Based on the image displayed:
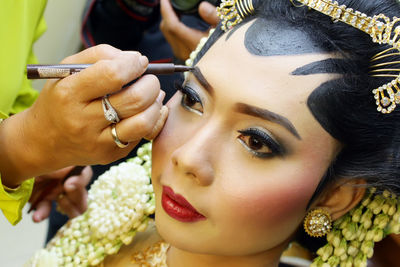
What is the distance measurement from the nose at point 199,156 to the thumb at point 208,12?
0.64 metres

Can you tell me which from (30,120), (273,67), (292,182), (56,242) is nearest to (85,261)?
(56,242)

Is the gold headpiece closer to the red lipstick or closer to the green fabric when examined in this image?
the red lipstick

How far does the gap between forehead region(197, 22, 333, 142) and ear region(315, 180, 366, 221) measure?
184 mm

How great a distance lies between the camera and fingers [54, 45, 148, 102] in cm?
86

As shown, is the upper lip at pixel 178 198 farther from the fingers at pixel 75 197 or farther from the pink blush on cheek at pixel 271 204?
the fingers at pixel 75 197

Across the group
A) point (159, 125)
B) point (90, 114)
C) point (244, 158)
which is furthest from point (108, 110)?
point (244, 158)

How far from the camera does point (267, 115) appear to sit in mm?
918

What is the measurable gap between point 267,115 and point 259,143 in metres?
0.06

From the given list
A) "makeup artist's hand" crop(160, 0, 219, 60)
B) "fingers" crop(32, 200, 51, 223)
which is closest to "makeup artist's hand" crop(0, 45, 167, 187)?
"fingers" crop(32, 200, 51, 223)

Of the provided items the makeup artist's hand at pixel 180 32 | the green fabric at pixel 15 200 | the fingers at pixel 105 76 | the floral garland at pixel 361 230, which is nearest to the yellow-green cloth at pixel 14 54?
the green fabric at pixel 15 200

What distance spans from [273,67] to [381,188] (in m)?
0.38

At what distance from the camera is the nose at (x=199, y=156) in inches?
36.1

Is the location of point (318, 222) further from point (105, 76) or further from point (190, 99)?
point (105, 76)

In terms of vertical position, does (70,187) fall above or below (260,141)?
below
